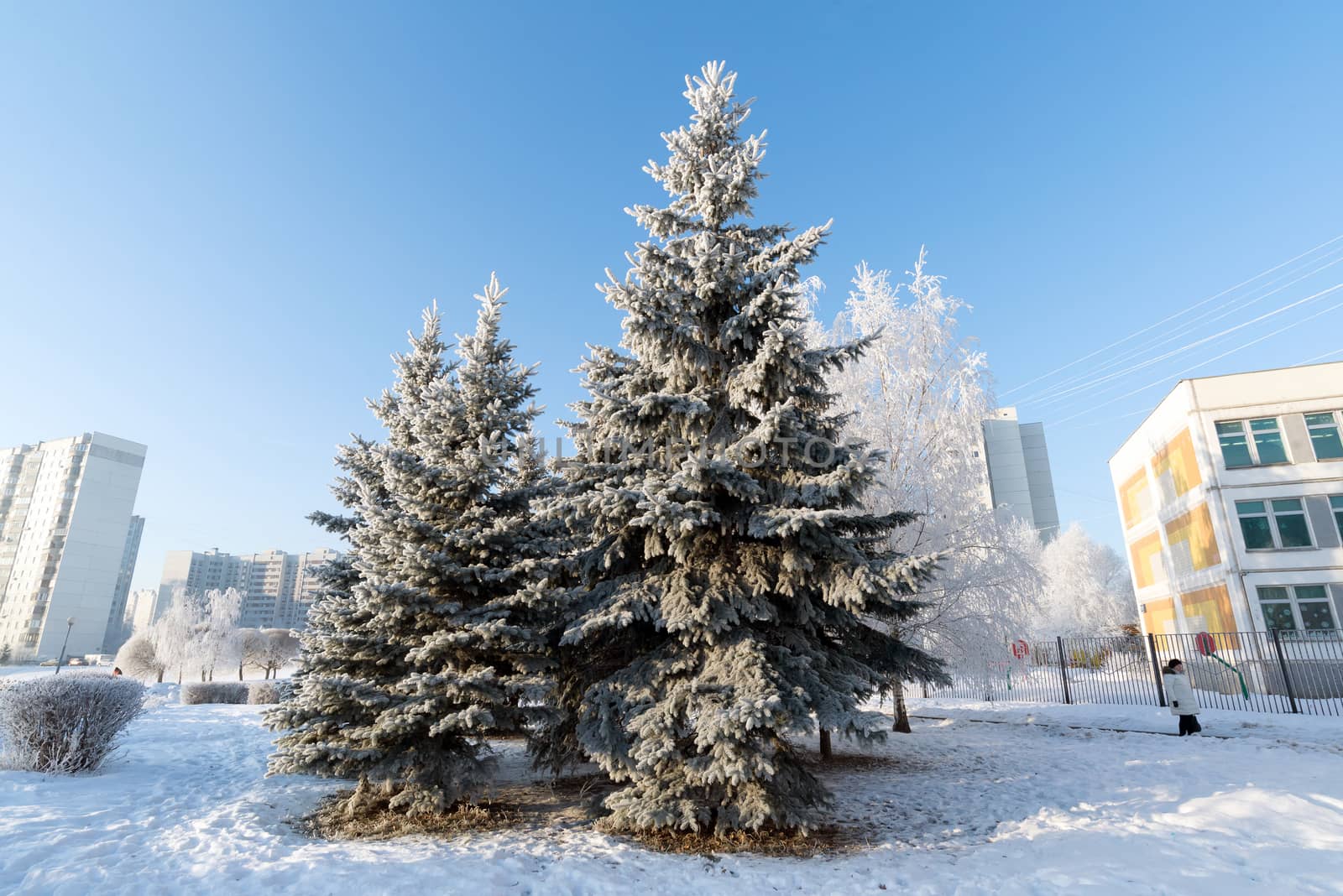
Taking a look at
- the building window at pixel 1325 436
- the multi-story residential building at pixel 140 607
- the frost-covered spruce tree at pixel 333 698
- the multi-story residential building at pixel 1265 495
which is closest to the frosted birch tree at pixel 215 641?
the frost-covered spruce tree at pixel 333 698

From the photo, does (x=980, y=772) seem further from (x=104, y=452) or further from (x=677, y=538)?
(x=104, y=452)

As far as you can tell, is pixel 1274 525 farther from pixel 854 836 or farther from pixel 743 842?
pixel 743 842

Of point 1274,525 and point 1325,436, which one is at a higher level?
Result: point 1325,436

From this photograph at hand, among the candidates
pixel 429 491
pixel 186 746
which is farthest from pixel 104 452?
pixel 429 491

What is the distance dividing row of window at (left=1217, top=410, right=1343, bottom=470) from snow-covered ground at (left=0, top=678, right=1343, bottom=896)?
14.8 metres

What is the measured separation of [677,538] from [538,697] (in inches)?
95.8

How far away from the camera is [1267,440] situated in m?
Answer: 21.0

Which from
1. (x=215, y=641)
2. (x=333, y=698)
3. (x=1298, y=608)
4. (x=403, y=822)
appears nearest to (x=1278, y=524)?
(x=1298, y=608)

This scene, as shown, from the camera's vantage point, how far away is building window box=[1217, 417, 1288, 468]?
20.9 m

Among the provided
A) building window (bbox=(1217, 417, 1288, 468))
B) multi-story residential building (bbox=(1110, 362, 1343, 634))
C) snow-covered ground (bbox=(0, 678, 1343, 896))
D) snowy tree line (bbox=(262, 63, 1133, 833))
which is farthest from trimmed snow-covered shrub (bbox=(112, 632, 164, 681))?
building window (bbox=(1217, 417, 1288, 468))

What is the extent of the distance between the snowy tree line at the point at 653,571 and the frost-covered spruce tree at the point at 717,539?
3 centimetres

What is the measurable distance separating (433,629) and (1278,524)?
85.4 ft

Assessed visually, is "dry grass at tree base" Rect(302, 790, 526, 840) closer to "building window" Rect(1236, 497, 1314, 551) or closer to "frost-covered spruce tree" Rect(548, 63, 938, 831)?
"frost-covered spruce tree" Rect(548, 63, 938, 831)

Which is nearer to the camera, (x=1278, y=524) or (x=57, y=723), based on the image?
(x=57, y=723)
